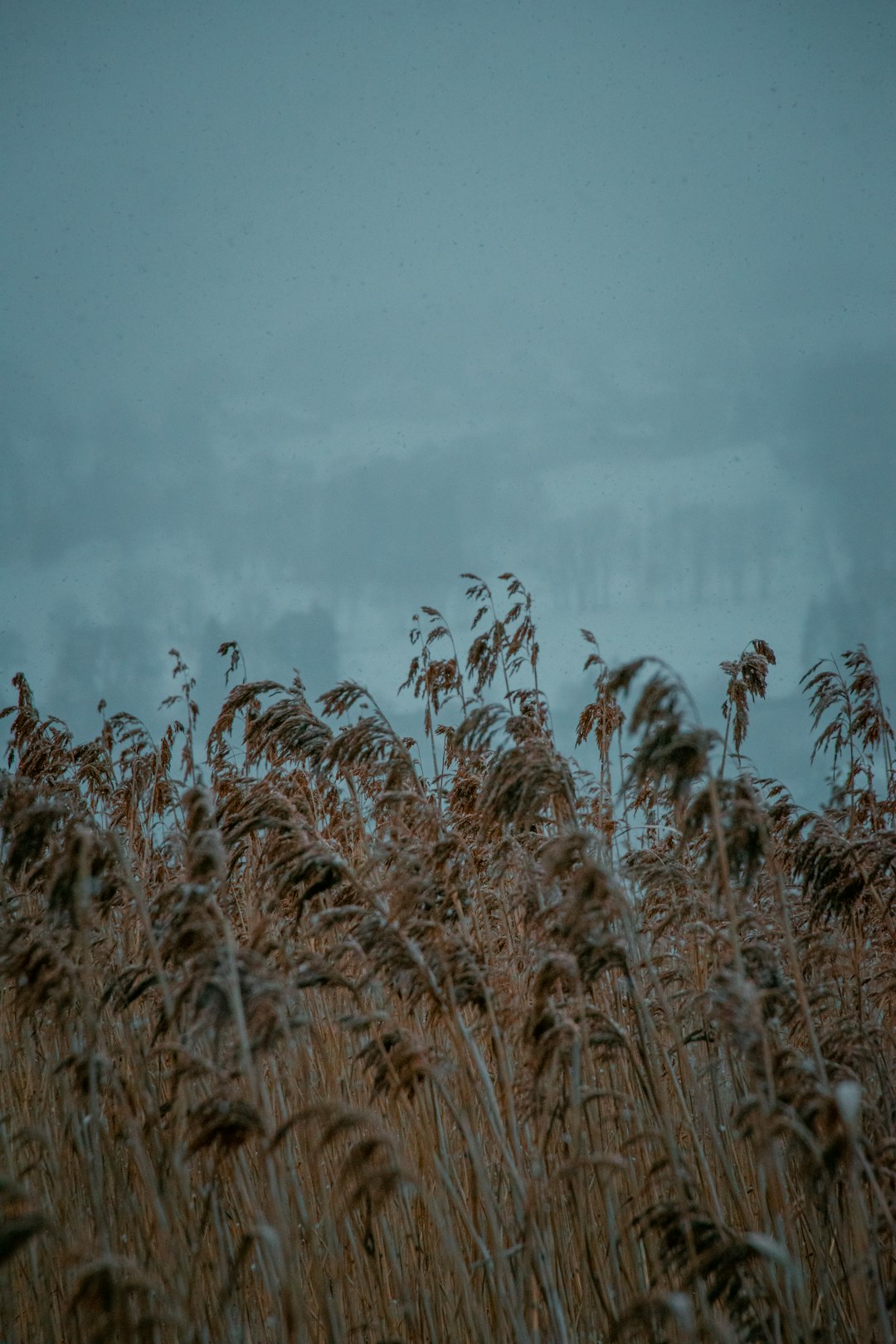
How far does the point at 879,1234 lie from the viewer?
308 centimetres

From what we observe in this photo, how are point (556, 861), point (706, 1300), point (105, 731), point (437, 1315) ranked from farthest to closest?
point (105, 731) → point (437, 1315) → point (556, 861) → point (706, 1300)

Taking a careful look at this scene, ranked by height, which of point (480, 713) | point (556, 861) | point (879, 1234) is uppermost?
point (480, 713)

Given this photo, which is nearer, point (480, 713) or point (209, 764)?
point (480, 713)

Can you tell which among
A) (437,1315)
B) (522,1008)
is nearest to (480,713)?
(522,1008)

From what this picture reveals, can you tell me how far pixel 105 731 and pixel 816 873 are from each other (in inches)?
115

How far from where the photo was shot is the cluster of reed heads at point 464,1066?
2.04 metres

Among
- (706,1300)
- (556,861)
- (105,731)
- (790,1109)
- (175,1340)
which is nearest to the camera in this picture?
(790,1109)

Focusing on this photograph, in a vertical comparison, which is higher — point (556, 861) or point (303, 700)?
point (303, 700)

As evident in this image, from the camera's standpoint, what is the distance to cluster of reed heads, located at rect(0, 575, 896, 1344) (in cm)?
204

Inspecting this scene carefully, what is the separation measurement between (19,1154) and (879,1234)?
353 cm

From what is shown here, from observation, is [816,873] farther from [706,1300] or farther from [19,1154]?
[19,1154]

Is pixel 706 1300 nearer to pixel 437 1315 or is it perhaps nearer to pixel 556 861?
pixel 556 861

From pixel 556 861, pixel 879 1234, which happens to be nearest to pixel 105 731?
pixel 556 861

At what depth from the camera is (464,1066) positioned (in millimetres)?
2877
